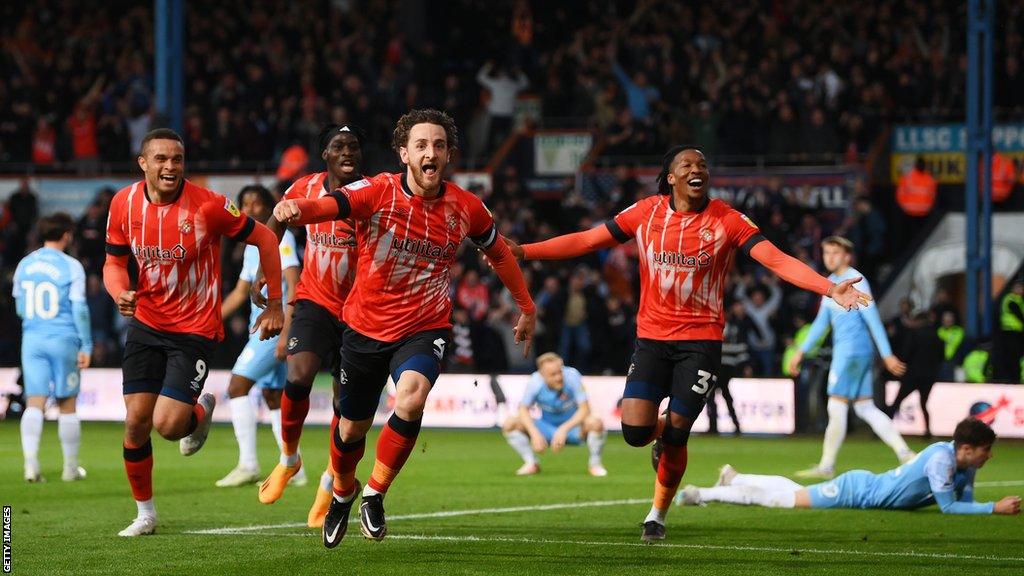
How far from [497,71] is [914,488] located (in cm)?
1904

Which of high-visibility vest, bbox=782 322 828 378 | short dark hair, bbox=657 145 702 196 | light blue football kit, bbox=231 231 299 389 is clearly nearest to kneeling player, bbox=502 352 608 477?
light blue football kit, bbox=231 231 299 389

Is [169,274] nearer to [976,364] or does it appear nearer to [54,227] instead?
[54,227]

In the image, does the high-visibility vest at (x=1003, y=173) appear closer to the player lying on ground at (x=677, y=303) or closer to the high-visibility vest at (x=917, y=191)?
the high-visibility vest at (x=917, y=191)

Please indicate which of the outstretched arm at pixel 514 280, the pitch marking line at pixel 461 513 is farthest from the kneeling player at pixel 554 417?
the outstretched arm at pixel 514 280

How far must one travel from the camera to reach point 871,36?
27.8 meters

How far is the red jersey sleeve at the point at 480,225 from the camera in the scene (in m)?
9.55

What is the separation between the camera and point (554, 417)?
16328 mm

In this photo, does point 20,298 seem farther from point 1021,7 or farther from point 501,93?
point 1021,7

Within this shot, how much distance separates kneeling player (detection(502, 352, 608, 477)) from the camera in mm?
15836

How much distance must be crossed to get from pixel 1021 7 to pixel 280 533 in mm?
19887

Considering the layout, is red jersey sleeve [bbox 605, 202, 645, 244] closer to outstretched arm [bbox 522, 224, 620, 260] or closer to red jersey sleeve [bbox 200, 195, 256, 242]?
outstretched arm [bbox 522, 224, 620, 260]

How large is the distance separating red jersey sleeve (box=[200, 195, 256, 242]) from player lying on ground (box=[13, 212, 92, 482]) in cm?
503

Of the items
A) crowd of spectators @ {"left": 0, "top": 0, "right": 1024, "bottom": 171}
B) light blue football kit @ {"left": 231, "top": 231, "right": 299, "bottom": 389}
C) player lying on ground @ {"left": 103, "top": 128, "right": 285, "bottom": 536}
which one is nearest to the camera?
player lying on ground @ {"left": 103, "top": 128, "right": 285, "bottom": 536}

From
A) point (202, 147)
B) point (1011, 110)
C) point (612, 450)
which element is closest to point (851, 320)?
point (612, 450)
